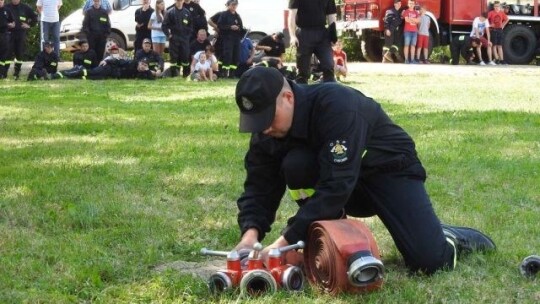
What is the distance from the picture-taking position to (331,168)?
14.3 feet

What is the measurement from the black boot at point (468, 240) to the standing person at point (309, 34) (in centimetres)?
937

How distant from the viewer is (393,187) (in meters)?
4.73

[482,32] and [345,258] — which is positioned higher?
[482,32]

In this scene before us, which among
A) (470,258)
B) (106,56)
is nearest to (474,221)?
(470,258)

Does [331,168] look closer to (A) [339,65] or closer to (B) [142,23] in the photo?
(A) [339,65]

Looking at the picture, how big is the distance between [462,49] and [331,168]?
2479 cm

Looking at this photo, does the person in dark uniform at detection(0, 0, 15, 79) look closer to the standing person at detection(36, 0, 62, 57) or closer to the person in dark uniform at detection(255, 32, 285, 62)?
the standing person at detection(36, 0, 62, 57)

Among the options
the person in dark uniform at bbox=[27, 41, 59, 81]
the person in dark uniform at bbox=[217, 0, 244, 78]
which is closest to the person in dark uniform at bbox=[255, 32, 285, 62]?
the person in dark uniform at bbox=[217, 0, 244, 78]

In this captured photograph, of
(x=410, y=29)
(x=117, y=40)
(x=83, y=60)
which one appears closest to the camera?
(x=83, y=60)

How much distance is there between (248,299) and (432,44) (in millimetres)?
24615

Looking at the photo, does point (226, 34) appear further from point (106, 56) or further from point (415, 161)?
point (415, 161)

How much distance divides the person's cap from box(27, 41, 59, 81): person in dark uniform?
16652 millimetres

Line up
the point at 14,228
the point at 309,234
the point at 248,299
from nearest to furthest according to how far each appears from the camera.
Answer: the point at 248,299
the point at 309,234
the point at 14,228

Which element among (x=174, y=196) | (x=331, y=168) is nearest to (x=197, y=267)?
(x=331, y=168)
